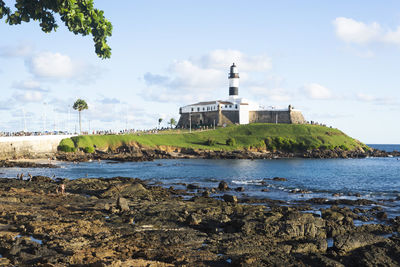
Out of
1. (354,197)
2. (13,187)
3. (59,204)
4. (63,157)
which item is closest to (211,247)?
(59,204)

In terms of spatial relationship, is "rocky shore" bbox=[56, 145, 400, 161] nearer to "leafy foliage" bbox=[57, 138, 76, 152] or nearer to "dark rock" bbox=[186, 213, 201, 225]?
"leafy foliage" bbox=[57, 138, 76, 152]

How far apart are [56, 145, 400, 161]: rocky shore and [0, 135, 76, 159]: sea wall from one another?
339 centimetres

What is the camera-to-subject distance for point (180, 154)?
111375mm

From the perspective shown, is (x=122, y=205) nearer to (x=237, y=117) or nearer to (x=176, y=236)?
(x=176, y=236)

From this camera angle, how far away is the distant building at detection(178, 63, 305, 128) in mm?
151000

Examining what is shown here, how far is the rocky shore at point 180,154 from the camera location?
94.2m

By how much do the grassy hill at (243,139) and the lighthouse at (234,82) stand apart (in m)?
17.6

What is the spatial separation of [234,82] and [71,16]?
14128 cm

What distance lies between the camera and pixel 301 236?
70.9ft

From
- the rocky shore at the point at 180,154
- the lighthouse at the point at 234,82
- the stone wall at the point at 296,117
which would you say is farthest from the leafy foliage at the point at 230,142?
the stone wall at the point at 296,117

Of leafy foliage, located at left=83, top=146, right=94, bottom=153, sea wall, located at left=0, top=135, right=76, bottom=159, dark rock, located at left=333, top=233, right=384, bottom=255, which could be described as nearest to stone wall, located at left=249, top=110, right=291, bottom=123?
leafy foliage, located at left=83, top=146, right=94, bottom=153

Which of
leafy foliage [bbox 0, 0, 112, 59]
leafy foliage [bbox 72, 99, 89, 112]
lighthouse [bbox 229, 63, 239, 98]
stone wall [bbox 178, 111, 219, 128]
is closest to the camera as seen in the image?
leafy foliage [bbox 0, 0, 112, 59]

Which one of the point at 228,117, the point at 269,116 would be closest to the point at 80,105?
the point at 228,117

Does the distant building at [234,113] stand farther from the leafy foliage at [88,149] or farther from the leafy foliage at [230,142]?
the leafy foliage at [88,149]
